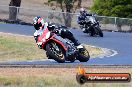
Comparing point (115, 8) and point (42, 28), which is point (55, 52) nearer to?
point (42, 28)

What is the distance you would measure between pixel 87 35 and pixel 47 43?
A: 1782 centimetres

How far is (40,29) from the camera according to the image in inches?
781

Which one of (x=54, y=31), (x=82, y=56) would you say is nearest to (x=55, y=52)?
(x=54, y=31)

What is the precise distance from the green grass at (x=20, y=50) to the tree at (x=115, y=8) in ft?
64.7

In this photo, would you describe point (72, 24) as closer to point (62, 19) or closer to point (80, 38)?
point (62, 19)

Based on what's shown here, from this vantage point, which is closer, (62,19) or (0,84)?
(0,84)

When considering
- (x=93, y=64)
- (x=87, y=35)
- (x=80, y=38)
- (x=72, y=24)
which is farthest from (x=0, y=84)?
(x=72, y=24)

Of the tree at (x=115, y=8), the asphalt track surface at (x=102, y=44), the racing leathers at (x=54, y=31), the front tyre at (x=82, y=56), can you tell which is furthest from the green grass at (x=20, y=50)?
the tree at (x=115, y=8)

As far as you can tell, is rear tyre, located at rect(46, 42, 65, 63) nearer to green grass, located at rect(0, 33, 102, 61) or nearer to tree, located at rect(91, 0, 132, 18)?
green grass, located at rect(0, 33, 102, 61)

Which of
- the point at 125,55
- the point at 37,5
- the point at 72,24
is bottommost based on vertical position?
the point at 37,5

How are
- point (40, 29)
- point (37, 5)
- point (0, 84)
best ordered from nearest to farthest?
point (0, 84) < point (40, 29) < point (37, 5)

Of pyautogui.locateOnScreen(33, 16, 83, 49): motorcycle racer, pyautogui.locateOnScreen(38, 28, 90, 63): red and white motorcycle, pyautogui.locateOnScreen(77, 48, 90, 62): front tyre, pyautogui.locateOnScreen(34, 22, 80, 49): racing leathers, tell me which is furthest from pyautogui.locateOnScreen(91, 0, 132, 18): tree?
pyautogui.locateOnScreen(33, 16, 83, 49): motorcycle racer

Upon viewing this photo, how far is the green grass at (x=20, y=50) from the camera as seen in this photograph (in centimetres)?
2666

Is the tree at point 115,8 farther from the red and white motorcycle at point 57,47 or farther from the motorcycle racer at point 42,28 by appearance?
the motorcycle racer at point 42,28
